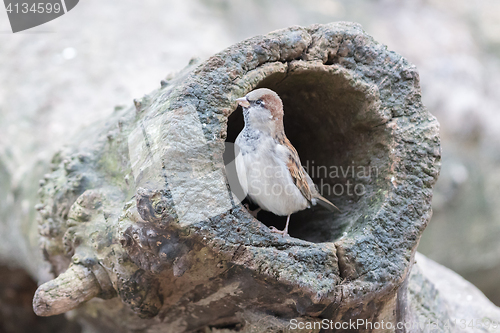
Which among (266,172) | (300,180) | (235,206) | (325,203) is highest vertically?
(235,206)

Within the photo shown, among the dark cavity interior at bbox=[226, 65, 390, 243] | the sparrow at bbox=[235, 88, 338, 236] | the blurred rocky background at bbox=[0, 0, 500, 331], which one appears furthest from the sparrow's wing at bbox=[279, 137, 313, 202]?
the blurred rocky background at bbox=[0, 0, 500, 331]

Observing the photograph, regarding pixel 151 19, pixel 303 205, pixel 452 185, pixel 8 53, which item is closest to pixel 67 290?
pixel 303 205

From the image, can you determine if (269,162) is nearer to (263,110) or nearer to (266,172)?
(266,172)

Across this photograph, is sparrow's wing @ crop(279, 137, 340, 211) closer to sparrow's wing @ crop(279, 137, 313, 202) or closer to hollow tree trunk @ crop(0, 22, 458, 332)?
sparrow's wing @ crop(279, 137, 313, 202)

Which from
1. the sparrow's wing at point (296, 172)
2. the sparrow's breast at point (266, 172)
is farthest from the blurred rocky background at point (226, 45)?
the sparrow's wing at point (296, 172)

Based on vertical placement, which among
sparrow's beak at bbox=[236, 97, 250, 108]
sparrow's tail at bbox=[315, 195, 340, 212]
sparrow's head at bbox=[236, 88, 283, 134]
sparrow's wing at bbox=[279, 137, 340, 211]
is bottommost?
sparrow's tail at bbox=[315, 195, 340, 212]

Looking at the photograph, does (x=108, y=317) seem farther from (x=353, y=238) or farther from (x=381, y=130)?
(x=381, y=130)

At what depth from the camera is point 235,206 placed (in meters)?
2.12

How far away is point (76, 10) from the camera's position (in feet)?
16.6

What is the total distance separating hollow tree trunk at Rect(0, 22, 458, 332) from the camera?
6.86 ft

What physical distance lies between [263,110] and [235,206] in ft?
2.59

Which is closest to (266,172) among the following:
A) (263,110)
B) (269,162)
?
(269,162)

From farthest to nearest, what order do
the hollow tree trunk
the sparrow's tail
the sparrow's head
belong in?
the sparrow's tail < the sparrow's head < the hollow tree trunk

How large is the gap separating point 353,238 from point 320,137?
116 cm
